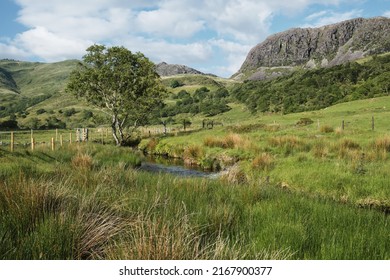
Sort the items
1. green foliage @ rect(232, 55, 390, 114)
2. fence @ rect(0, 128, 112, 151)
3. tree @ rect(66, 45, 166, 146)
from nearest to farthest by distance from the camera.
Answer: fence @ rect(0, 128, 112, 151) → tree @ rect(66, 45, 166, 146) → green foliage @ rect(232, 55, 390, 114)

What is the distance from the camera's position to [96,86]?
4369 cm

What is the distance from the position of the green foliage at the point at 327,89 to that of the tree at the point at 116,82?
4026 centimetres

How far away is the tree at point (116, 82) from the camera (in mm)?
42719

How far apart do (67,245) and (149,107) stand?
144 ft

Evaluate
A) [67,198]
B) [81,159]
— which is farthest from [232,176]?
[81,159]

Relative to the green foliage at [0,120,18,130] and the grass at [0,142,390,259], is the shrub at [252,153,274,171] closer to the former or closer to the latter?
the grass at [0,142,390,259]

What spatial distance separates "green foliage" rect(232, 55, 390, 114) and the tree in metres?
40.3

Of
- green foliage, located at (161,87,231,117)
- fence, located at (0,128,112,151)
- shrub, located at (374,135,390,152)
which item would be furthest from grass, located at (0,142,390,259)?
green foliage, located at (161,87,231,117)

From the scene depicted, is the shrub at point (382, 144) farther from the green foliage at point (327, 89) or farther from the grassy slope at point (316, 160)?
the green foliage at point (327, 89)

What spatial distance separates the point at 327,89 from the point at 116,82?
196 ft

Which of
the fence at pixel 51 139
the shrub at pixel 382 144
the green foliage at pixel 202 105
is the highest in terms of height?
the green foliage at pixel 202 105

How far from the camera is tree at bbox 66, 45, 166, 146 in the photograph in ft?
140

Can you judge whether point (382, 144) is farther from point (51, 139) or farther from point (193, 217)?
point (51, 139)

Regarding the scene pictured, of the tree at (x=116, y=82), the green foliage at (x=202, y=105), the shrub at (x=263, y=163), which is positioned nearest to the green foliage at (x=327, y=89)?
the green foliage at (x=202, y=105)
